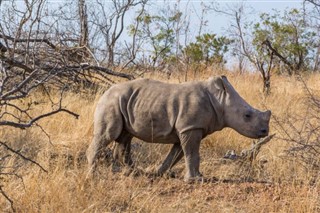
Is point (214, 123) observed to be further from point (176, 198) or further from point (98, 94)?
point (98, 94)

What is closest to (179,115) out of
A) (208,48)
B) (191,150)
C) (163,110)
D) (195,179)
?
(163,110)

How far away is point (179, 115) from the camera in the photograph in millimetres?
5281

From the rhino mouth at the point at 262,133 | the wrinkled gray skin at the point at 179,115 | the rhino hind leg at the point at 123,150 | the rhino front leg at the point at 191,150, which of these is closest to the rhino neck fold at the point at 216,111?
the wrinkled gray skin at the point at 179,115

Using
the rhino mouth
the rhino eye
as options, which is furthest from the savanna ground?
the rhino eye

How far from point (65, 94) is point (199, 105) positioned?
3.87 meters

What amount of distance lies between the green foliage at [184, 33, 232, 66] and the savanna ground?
1014 cm

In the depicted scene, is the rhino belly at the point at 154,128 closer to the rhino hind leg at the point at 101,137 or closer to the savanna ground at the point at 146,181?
the rhino hind leg at the point at 101,137

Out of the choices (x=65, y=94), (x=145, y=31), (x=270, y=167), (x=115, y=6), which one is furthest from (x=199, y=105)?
(x=145, y=31)

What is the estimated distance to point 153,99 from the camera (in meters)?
5.41

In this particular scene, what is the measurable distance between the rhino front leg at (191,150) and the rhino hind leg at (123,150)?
604 mm

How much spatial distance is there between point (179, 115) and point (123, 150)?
2.55ft

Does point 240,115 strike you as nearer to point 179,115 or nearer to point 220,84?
point 220,84

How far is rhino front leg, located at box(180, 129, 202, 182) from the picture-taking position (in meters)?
5.27

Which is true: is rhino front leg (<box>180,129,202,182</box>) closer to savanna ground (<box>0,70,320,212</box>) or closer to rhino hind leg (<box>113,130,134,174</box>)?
savanna ground (<box>0,70,320,212</box>)
